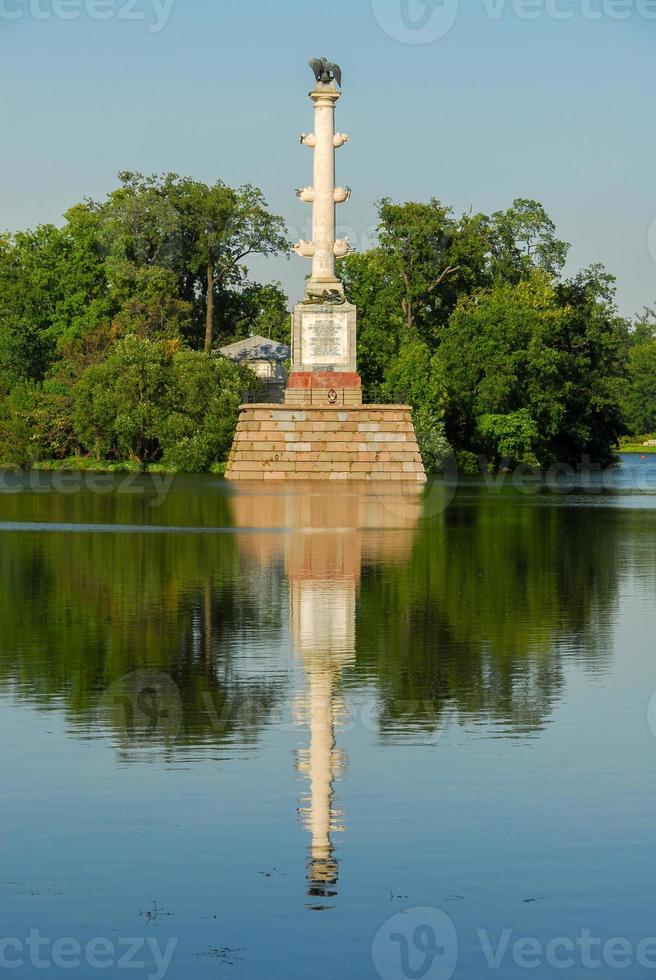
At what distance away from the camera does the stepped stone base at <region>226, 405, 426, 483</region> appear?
61719 mm

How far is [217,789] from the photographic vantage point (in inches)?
424

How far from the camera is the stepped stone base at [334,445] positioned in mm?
61719

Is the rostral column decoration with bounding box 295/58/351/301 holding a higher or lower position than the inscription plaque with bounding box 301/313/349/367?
higher

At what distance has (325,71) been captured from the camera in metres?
63.2

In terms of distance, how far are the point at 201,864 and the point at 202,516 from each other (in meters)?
31.3

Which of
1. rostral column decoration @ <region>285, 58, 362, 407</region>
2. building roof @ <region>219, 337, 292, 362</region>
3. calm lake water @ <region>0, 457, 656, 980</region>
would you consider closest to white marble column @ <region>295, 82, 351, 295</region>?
rostral column decoration @ <region>285, 58, 362, 407</region>

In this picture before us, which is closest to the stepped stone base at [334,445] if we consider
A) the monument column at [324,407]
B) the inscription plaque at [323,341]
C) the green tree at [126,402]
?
the monument column at [324,407]

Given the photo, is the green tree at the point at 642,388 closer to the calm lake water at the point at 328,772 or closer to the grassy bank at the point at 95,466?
the grassy bank at the point at 95,466

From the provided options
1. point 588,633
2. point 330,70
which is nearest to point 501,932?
point 588,633

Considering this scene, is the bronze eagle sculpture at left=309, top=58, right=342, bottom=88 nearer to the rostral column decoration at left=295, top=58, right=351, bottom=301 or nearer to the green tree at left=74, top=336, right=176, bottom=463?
the rostral column decoration at left=295, top=58, right=351, bottom=301

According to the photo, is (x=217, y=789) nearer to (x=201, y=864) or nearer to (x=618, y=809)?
(x=201, y=864)

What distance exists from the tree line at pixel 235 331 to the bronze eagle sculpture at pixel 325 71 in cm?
1629

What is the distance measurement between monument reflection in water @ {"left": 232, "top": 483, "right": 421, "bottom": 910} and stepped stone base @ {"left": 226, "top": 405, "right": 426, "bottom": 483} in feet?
19.8

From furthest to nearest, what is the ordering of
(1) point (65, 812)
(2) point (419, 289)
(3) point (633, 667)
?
(2) point (419, 289)
(3) point (633, 667)
(1) point (65, 812)
